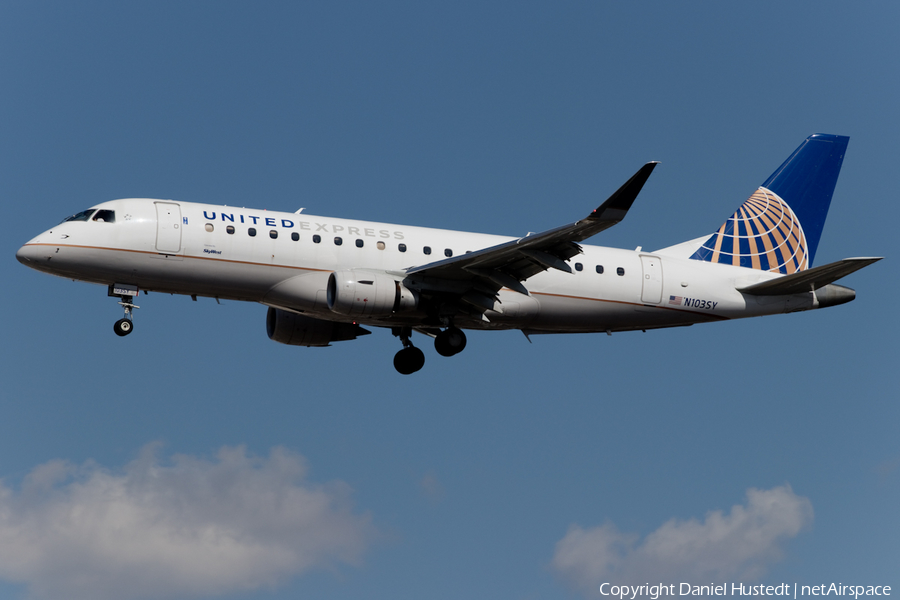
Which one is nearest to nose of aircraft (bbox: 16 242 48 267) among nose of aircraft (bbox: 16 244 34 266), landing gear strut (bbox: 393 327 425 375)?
nose of aircraft (bbox: 16 244 34 266)

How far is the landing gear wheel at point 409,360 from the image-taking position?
34094 mm

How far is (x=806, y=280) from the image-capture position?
32.8 m

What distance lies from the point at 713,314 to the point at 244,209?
1501 centimetres

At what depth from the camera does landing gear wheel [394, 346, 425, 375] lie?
34094 millimetres

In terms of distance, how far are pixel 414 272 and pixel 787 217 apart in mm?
15192

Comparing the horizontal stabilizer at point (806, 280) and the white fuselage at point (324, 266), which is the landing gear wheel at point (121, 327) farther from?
the horizontal stabilizer at point (806, 280)

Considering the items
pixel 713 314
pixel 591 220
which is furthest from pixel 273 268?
pixel 713 314

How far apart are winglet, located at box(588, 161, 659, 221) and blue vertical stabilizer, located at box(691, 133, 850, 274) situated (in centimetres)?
1071

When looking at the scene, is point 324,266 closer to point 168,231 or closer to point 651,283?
point 168,231

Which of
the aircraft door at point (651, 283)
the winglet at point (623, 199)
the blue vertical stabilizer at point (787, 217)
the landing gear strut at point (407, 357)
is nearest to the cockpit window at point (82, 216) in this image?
the landing gear strut at point (407, 357)

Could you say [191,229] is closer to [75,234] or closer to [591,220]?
[75,234]

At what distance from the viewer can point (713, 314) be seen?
34.0m

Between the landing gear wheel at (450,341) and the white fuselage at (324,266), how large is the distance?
640mm

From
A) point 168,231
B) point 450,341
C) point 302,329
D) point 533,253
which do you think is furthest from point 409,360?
point 168,231
